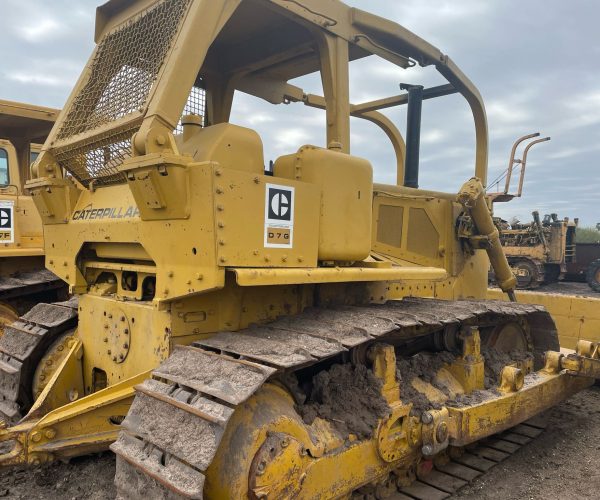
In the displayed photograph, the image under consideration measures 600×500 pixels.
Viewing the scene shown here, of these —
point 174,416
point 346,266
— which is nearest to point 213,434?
point 174,416

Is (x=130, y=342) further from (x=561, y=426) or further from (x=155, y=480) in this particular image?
(x=561, y=426)

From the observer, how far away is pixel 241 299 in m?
3.43

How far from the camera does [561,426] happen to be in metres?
5.27

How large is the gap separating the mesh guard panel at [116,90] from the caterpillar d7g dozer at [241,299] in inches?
0.7

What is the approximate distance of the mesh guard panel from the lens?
3316 mm

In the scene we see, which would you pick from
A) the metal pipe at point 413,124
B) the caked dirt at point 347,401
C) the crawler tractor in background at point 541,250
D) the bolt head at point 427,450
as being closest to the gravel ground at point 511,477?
the bolt head at point 427,450

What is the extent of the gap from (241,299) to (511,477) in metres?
2.53

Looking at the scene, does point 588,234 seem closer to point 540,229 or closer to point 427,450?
point 540,229

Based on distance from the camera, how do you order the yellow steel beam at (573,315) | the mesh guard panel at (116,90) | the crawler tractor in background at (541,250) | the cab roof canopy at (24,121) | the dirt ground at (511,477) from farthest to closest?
1. the crawler tractor in background at (541,250)
2. the cab roof canopy at (24,121)
3. the yellow steel beam at (573,315)
4. the dirt ground at (511,477)
5. the mesh guard panel at (116,90)

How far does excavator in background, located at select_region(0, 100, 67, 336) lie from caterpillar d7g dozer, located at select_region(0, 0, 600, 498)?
9.85ft

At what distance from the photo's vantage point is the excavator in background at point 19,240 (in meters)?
7.31

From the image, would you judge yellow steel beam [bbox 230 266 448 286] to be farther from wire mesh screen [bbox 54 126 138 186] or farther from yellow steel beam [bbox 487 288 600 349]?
yellow steel beam [bbox 487 288 600 349]

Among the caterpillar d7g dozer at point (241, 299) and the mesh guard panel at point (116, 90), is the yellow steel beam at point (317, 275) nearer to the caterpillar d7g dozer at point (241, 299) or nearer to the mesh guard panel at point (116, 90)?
the caterpillar d7g dozer at point (241, 299)

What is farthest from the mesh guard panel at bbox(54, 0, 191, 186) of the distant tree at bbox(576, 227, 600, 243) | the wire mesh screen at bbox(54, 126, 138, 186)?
the distant tree at bbox(576, 227, 600, 243)
